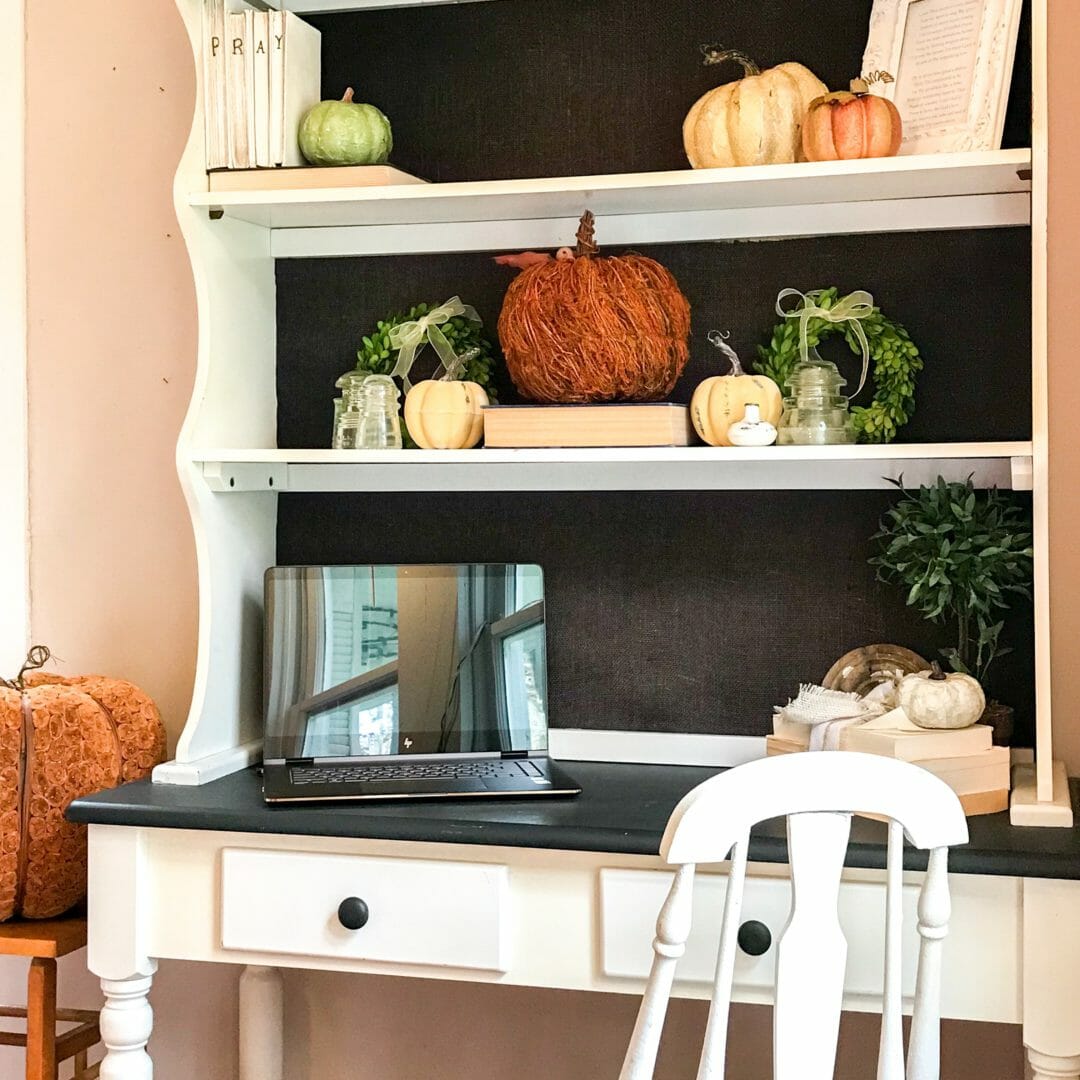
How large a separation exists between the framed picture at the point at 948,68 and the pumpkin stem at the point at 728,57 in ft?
0.50

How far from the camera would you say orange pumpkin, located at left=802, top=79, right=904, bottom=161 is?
5.54 ft

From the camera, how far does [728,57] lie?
188 cm

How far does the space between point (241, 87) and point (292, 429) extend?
20.2 inches

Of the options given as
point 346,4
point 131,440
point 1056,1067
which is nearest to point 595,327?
point 346,4

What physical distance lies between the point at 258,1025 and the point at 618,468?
106 centimetres

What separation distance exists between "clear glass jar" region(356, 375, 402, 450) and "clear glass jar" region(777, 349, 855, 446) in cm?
53

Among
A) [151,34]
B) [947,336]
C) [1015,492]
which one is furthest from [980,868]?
[151,34]

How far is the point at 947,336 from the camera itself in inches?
74.7

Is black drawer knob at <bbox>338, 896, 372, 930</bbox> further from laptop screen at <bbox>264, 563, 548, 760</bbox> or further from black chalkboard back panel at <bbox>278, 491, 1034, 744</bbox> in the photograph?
black chalkboard back panel at <bbox>278, 491, 1034, 744</bbox>

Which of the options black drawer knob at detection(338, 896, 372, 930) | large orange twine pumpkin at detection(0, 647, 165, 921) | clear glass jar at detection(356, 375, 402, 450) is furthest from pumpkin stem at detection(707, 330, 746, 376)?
large orange twine pumpkin at detection(0, 647, 165, 921)

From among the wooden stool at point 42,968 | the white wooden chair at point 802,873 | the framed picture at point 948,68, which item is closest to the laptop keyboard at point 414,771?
the wooden stool at point 42,968

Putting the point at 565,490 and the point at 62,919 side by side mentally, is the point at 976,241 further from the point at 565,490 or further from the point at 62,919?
the point at 62,919

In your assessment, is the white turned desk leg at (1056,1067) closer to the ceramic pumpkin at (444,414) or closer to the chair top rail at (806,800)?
the chair top rail at (806,800)

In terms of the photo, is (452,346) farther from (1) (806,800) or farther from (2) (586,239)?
(1) (806,800)
